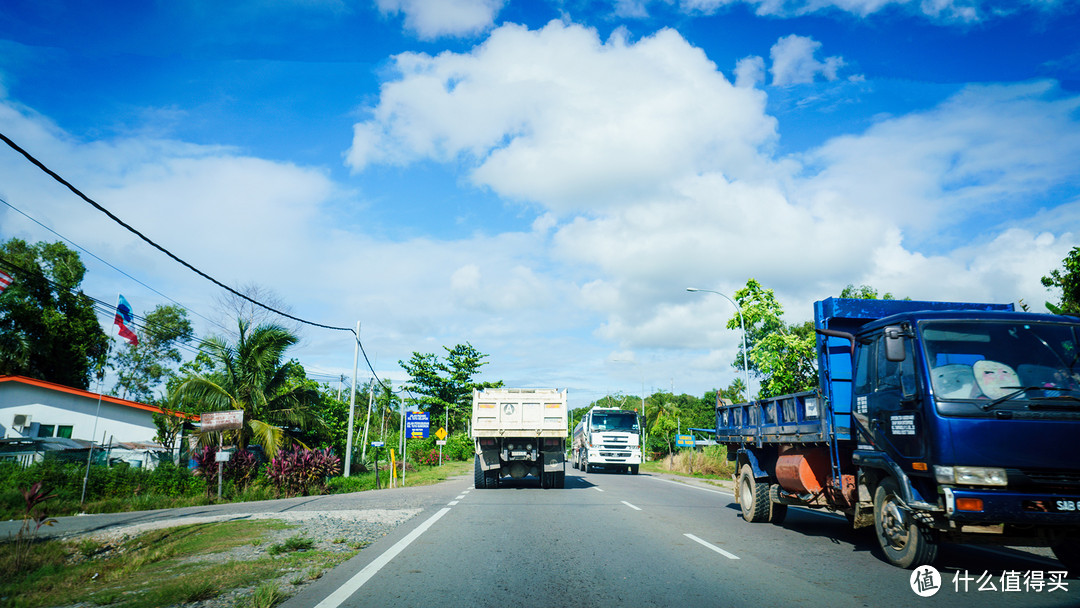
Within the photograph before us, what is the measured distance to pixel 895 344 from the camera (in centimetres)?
659

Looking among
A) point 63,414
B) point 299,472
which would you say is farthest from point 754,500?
point 63,414

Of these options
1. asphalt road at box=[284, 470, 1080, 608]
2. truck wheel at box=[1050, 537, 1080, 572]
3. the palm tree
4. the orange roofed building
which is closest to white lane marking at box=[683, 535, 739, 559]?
asphalt road at box=[284, 470, 1080, 608]

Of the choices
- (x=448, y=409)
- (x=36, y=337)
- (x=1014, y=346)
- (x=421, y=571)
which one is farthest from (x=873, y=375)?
(x=448, y=409)

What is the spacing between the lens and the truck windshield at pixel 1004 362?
605 cm

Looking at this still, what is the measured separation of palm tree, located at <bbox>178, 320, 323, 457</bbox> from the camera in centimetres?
2309

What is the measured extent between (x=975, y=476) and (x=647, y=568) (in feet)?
10.8

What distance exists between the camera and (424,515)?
12234 millimetres

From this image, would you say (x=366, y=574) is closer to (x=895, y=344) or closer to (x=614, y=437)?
(x=895, y=344)

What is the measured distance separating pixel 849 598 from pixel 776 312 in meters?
16.6

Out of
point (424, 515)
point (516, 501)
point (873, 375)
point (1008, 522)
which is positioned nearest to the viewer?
point (1008, 522)

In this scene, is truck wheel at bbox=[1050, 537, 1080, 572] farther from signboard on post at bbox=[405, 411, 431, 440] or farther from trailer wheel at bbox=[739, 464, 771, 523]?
signboard on post at bbox=[405, 411, 431, 440]

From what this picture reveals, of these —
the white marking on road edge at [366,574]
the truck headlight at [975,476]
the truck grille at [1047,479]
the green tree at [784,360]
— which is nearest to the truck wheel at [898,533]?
the truck headlight at [975,476]

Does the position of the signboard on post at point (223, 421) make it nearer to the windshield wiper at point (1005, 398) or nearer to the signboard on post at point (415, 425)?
the signboard on post at point (415, 425)

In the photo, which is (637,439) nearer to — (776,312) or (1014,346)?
(776,312)
